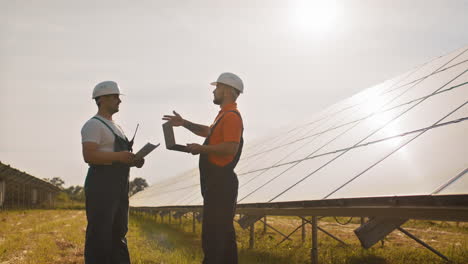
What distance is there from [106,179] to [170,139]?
73 centimetres

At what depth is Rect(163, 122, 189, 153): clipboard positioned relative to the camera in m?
3.85

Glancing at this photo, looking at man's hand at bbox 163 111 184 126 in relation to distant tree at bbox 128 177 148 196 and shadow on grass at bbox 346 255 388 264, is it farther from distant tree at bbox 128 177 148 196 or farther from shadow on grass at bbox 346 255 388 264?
distant tree at bbox 128 177 148 196

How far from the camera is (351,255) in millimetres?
→ 7457

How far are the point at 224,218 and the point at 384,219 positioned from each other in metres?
1.95

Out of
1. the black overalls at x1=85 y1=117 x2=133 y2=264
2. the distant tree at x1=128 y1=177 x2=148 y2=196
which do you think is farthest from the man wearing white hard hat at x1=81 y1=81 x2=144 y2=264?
the distant tree at x1=128 y1=177 x2=148 y2=196

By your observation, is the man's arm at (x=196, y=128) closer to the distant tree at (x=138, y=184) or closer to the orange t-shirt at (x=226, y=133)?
the orange t-shirt at (x=226, y=133)

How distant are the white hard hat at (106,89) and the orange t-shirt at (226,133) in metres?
1.10

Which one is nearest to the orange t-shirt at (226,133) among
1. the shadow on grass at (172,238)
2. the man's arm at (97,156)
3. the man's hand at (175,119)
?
the man's hand at (175,119)

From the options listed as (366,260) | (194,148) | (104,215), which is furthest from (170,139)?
(366,260)

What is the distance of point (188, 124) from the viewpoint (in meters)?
4.60

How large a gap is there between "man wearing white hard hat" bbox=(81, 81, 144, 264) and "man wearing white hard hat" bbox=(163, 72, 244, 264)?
79 centimetres

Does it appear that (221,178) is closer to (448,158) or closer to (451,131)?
(448,158)

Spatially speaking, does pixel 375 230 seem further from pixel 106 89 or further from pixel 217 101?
pixel 106 89

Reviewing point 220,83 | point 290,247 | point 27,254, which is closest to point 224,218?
point 220,83
